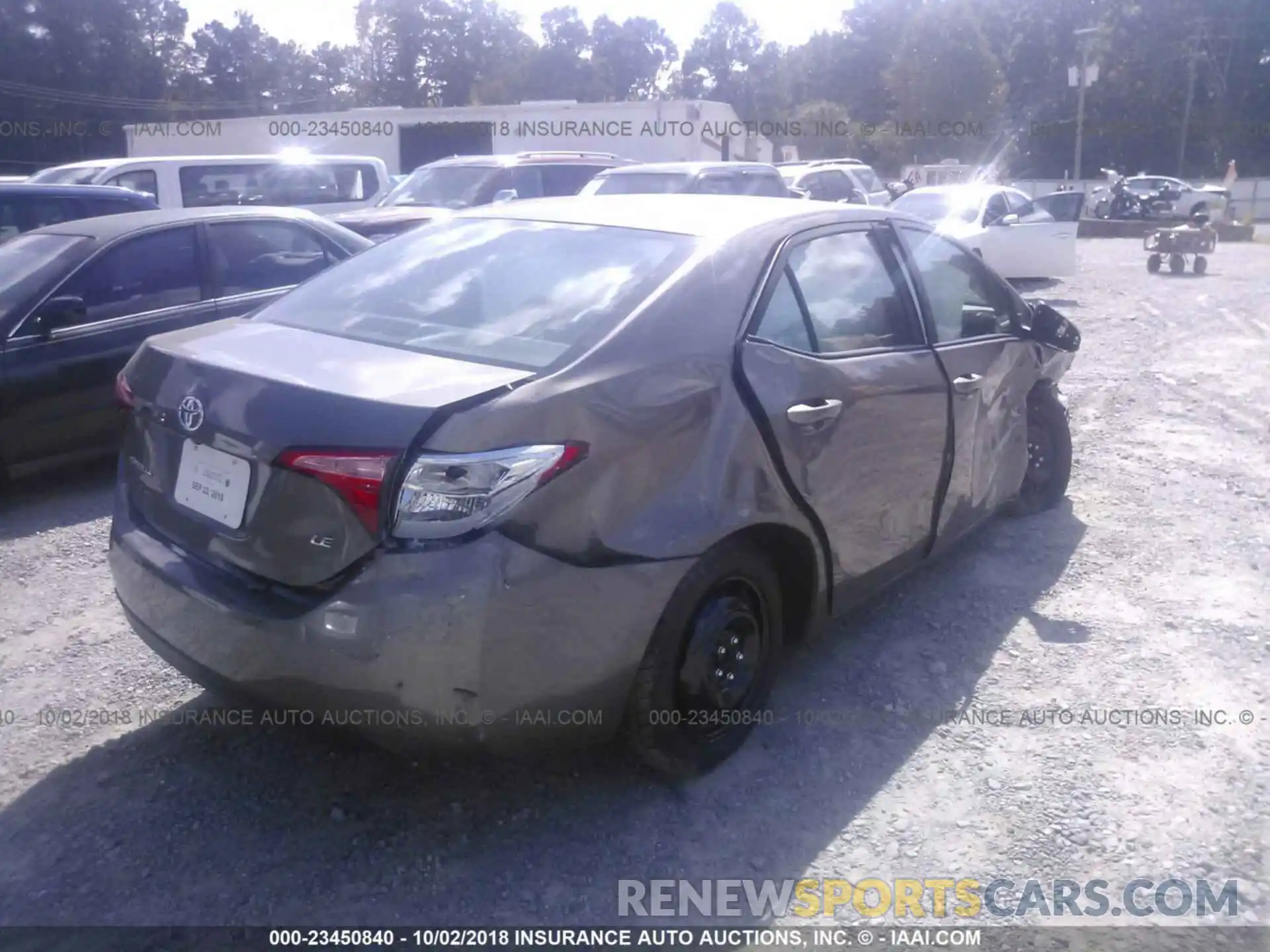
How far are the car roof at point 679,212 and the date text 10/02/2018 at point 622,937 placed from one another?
198 cm

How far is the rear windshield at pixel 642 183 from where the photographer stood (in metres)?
12.8

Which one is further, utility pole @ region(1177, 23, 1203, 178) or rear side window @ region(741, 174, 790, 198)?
utility pole @ region(1177, 23, 1203, 178)

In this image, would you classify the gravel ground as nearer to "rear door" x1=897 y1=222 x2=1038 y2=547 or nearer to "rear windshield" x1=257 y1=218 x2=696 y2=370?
"rear door" x1=897 y1=222 x2=1038 y2=547

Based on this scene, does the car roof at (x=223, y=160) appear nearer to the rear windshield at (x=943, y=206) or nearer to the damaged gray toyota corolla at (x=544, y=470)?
the rear windshield at (x=943, y=206)

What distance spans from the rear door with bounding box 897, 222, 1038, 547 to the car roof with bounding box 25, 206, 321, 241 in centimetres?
434

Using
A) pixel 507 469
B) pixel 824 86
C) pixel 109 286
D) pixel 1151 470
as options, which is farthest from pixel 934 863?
pixel 824 86

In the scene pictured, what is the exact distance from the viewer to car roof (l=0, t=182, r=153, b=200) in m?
8.18

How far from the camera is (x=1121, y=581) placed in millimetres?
4977

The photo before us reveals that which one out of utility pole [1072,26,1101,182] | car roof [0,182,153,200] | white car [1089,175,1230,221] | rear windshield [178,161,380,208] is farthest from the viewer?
utility pole [1072,26,1101,182]

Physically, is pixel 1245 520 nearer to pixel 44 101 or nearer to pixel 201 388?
pixel 201 388

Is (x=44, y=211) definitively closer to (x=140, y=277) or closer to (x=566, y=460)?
(x=140, y=277)

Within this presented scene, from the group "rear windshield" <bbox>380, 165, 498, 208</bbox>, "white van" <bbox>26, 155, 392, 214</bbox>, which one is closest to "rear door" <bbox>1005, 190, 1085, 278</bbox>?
"rear windshield" <bbox>380, 165, 498, 208</bbox>

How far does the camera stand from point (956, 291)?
→ 468cm

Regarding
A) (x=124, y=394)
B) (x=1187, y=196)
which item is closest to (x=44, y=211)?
(x=124, y=394)
